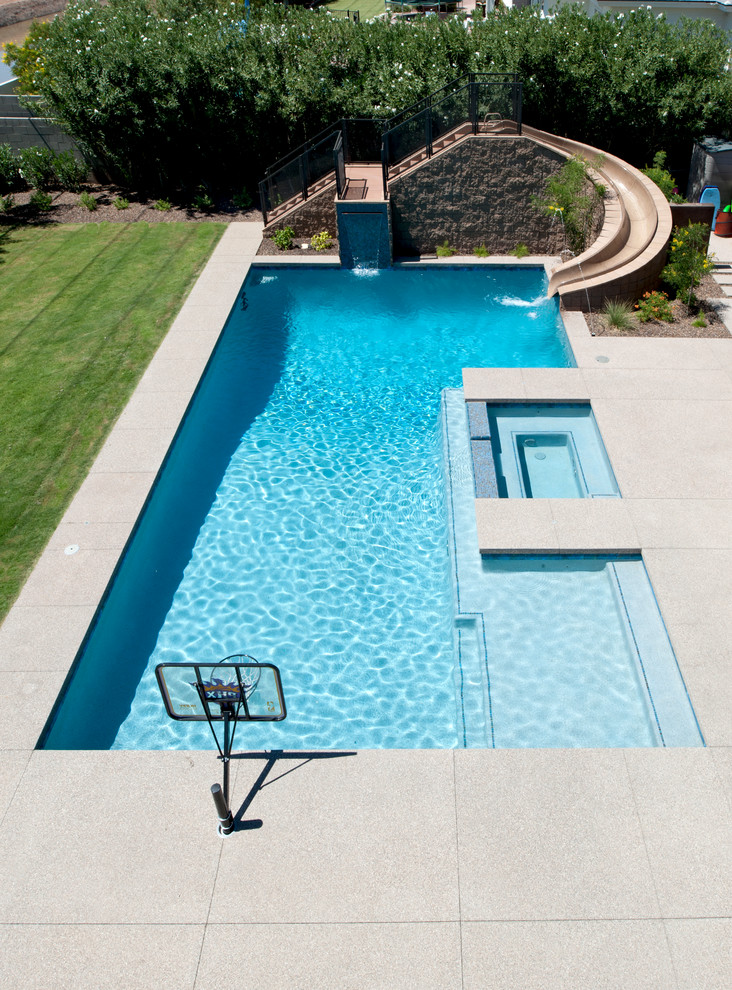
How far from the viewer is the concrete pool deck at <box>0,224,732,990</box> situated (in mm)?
5844

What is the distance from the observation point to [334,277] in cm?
1753

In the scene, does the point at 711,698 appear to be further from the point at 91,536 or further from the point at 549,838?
the point at 91,536

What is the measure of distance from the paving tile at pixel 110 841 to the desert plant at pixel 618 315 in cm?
1128

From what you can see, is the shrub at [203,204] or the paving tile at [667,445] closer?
the paving tile at [667,445]

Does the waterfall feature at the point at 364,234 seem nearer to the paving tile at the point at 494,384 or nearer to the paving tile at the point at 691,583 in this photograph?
the paving tile at the point at 494,384

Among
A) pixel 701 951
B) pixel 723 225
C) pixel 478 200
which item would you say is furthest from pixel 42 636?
pixel 723 225

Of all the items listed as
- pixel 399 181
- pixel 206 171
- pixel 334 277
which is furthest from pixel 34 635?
pixel 206 171

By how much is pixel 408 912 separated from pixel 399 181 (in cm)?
1552

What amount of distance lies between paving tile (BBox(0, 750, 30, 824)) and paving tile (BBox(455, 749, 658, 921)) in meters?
4.39

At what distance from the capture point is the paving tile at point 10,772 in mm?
7168

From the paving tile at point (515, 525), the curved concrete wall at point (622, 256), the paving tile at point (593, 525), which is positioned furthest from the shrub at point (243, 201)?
the paving tile at point (593, 525)

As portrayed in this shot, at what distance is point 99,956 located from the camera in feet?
19.6

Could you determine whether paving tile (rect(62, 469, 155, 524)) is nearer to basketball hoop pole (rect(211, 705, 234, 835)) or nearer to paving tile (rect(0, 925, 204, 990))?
basketball hoop pole (rect(211, 705, 234, 835))

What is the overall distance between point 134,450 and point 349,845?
7297 millimetres
